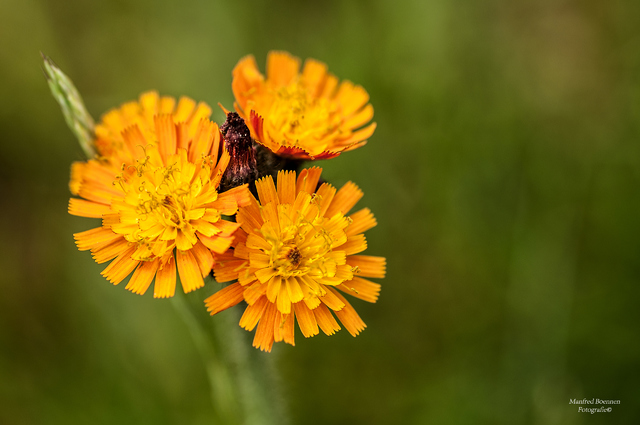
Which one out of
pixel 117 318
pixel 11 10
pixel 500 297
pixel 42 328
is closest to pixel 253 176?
pixel 117 318

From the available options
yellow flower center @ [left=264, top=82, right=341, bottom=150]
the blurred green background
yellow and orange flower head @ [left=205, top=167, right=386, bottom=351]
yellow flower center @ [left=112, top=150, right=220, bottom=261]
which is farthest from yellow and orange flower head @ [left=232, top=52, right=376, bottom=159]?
the blurred green background

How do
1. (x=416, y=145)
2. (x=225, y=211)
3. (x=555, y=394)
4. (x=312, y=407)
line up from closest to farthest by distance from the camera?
(x=225, y=211)
(x=555, y=394)
(x=312, y=407)
(x=416, y=145)

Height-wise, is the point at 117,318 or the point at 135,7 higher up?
the point at 135,7

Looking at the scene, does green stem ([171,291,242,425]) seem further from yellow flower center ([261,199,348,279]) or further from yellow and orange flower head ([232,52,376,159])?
yellow and orange flower head ([232,52,376,159])

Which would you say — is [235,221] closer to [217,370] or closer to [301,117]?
[301,117]

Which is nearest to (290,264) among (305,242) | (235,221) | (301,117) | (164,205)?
(305,242)

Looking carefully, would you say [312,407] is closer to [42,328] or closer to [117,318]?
[117,318]
